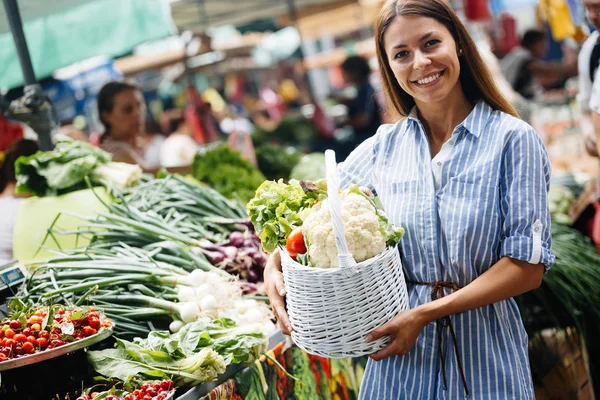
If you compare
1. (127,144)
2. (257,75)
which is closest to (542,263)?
(127,144)

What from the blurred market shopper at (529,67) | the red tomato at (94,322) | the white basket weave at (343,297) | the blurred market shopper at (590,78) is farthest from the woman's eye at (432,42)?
the blurred market shopper at (529,67)

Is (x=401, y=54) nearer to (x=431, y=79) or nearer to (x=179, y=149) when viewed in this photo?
(x=431, y=79)

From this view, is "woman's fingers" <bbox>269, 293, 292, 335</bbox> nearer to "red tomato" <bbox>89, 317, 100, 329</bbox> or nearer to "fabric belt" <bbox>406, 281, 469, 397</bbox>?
"fabric belt" <bbox>406, 281, 469, 397</bbox>

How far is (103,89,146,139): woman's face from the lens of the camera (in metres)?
6.35

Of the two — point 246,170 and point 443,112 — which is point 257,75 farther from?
point 443,112

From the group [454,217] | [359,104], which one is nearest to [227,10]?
[359,104]

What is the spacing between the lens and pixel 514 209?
2.06 m

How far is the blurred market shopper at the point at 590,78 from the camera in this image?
12.8 ft

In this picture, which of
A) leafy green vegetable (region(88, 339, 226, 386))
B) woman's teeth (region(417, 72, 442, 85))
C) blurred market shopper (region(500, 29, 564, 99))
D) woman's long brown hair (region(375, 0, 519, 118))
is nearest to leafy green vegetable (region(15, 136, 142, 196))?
leafy green vegetable (region(88, 339, 226, 386))

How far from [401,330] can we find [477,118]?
0.72 meters

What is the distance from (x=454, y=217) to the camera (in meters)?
2.13

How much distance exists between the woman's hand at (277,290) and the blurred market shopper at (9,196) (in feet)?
6.49

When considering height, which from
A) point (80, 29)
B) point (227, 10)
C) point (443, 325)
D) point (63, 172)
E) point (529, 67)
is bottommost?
point (443, 325)

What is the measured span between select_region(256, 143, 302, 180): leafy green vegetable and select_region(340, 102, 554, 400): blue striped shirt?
14.8 feet
